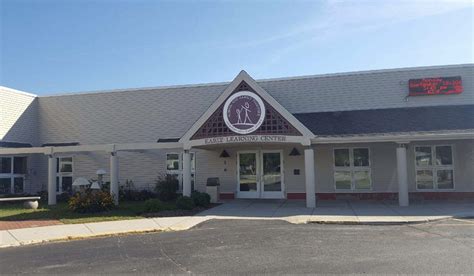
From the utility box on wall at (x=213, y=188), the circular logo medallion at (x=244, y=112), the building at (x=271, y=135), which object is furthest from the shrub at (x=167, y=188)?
the circular logo medallion at (x=244, y=112)

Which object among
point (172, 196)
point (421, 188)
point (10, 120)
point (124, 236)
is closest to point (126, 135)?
point (172, 196)

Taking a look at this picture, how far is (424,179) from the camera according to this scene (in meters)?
20.7

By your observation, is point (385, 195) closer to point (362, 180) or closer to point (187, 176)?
point (362, 180)

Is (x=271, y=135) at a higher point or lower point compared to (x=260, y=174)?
higher

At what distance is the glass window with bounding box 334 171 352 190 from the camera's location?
2136cm

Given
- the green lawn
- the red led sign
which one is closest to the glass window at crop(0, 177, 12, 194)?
the green lawn

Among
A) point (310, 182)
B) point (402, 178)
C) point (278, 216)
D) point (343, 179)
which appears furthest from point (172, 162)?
point (402, 178)

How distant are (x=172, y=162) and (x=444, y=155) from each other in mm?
13401

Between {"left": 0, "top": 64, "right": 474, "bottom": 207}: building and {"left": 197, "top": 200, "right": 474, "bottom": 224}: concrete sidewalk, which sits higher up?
{"left": 0, "top": 64, "right": 474, "bottom": 207}: building

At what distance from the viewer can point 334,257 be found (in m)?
8.84

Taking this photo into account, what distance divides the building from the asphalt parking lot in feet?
20.3

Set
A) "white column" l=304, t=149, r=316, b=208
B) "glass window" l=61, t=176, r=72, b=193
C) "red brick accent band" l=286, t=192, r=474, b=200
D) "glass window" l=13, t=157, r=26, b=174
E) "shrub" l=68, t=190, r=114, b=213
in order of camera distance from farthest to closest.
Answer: "glass window" l=61, t=176, r=72, b=193
"glass window" l=13, t=157, r=26, b=174
"red brick accent band" l=286, t=192, r=474, b=200
"white column" l=304, t=149, r=316, b=208
"shrub" l=68, t=190, r=114, b=213

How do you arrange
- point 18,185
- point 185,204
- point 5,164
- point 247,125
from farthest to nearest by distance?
point 18,185 < point 5,164 < point 247,125 < point 185,204

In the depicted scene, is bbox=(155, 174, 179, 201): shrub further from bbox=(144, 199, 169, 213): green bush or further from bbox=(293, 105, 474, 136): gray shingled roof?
bbox=(293, 105, 474, 136): gray shingled roof
